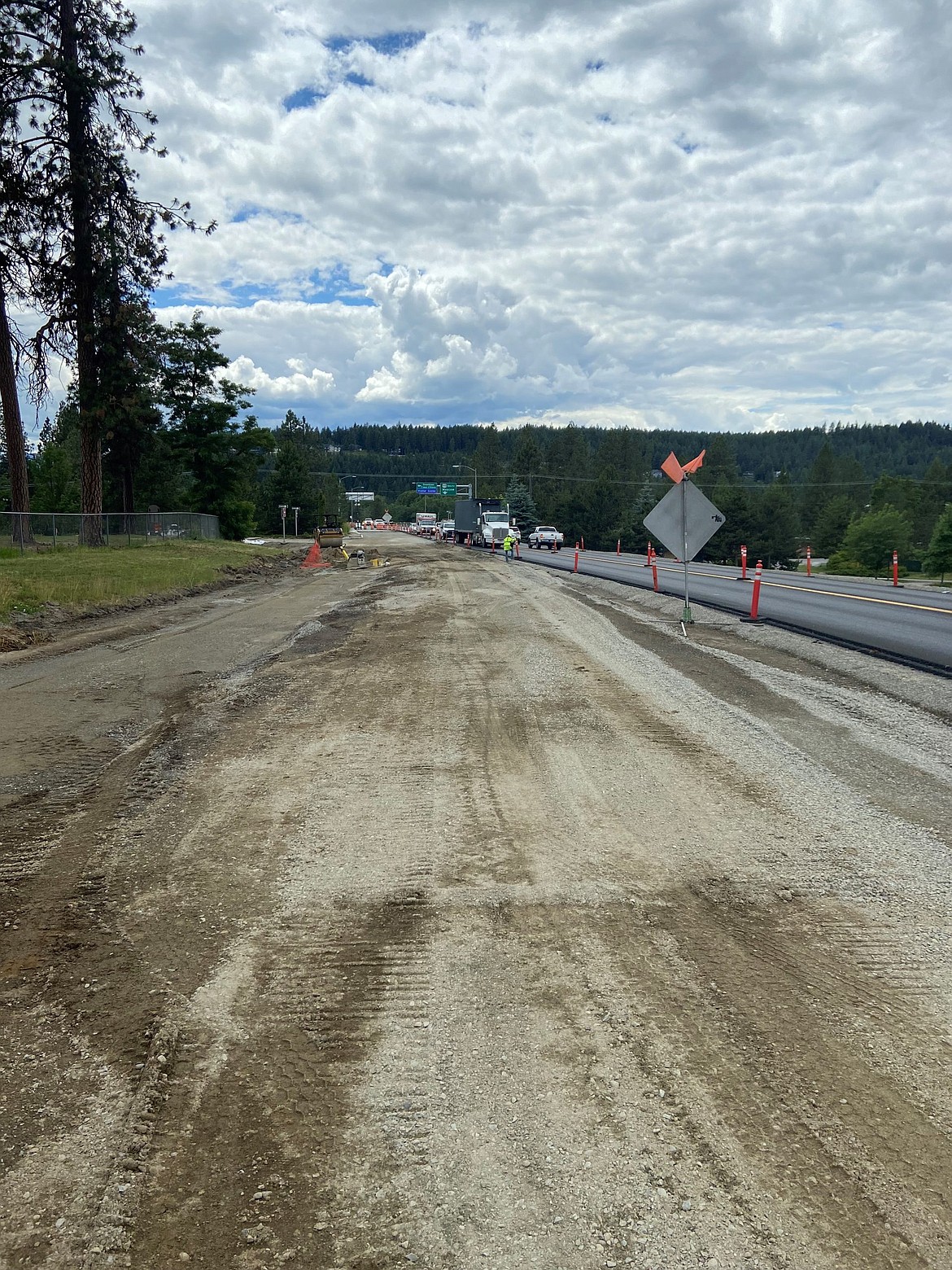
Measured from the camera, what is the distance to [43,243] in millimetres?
29969

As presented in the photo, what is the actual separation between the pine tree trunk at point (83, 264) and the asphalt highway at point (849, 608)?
1947 cm

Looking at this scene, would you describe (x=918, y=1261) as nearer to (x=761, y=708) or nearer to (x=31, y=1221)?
(x=31, y=1221)

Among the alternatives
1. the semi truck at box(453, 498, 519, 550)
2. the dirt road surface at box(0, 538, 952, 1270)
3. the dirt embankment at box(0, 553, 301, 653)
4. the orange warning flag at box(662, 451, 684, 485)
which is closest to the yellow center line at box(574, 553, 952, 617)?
the orange warning flag at box(662, 451, 684, 485)

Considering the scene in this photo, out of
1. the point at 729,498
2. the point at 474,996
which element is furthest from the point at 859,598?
the point at 729,498

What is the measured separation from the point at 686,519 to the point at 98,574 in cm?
1496

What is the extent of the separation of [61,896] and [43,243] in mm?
32283

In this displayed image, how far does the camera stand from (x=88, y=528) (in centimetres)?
3200

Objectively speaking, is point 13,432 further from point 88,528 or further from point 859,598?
point 859,598

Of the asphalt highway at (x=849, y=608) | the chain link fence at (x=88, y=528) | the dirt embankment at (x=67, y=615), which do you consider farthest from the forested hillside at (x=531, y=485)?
the asphalt highway at (x=849, y=608)

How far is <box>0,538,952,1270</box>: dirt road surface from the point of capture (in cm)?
246

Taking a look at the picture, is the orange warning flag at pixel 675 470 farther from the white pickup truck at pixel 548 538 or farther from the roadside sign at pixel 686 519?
the white pickup truck at pixel 548 538

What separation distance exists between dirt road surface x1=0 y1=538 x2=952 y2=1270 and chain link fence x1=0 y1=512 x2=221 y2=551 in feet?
81.2

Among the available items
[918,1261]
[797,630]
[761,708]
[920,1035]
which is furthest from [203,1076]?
[797,630]

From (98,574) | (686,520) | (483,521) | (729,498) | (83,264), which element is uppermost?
(83,264)
